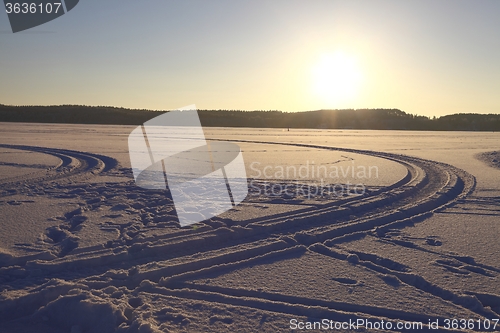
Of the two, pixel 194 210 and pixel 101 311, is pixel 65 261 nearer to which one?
pixel 101 311

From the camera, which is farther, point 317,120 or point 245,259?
point 317,120

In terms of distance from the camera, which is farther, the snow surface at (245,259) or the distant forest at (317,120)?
the distant forest at (317,120)

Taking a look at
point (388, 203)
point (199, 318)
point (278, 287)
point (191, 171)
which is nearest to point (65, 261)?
point (199, 318)

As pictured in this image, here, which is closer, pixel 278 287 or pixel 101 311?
pixel 101 311

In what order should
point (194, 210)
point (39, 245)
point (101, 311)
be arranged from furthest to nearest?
1. point (194, 210)
2. point (39, 245)
3. point (101, 311)

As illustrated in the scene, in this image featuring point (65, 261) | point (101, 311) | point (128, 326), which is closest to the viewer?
point (128, 326)

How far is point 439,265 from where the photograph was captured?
3160 millimetres

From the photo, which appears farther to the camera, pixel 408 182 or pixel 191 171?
pixel 191 171

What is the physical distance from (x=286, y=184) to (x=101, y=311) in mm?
4737

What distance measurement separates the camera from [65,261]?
311cm

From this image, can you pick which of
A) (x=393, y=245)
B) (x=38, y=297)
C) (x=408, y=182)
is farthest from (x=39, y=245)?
(x=408, y=182)

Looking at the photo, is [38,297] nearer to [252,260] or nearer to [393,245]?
[252,260]

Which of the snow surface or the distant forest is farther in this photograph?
the distant forest

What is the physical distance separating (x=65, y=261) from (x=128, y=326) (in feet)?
4.00
